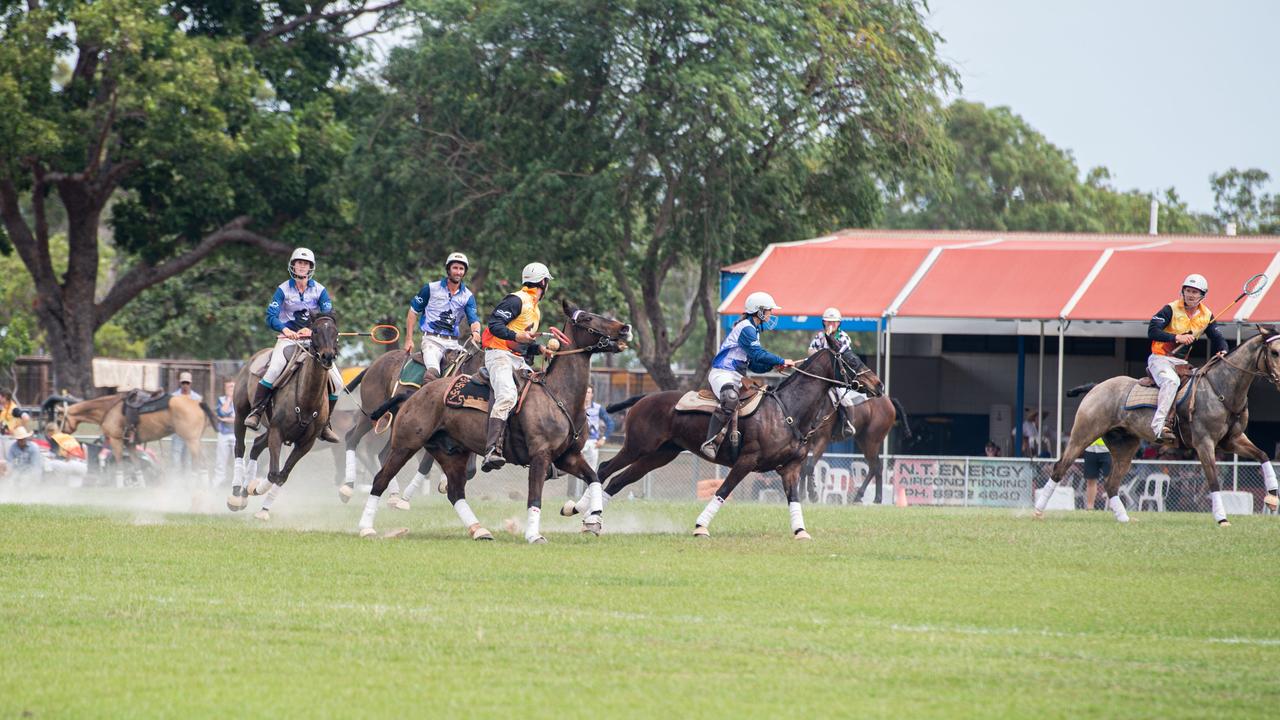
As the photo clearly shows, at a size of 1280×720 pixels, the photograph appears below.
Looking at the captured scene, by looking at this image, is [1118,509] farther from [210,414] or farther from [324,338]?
[210,414]

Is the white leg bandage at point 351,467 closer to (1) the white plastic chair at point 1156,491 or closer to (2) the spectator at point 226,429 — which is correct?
(2) the spectator at point 226,429

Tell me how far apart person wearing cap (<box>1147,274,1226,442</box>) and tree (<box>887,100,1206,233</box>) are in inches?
2055

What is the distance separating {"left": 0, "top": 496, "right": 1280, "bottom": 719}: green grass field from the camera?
8.02 metres

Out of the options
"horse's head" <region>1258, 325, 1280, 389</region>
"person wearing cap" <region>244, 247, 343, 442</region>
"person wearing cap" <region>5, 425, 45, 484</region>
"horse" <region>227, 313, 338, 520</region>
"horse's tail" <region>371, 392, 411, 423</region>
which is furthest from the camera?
"person wearing cap" <region>5, 425, 45, 484</region>

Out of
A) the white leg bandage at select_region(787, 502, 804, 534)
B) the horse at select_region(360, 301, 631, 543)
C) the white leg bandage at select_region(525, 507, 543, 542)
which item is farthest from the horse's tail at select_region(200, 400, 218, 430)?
the white leg bandage at select_region(787, 502, 804, 534)

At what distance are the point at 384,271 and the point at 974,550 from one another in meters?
31.5

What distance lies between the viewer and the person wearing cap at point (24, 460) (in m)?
28.9

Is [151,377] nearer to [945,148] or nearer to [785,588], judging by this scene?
[945,148]

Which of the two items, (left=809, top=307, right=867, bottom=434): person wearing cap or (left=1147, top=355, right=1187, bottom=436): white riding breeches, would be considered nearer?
(left=809, top=307, right=867, bottom=434): person wearing cap

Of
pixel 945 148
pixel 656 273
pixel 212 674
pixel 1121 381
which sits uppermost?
pixel 945 148

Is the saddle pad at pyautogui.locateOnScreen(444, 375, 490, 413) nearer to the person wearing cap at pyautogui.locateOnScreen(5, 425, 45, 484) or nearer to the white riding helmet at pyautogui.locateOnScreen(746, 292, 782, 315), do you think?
the white riding helmet at pyautogui.locateOnScreen(746, 292, 782, 315)

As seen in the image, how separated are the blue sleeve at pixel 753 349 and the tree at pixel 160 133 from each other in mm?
24811

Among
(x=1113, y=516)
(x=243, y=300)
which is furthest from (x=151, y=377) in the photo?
(x=1113, y=516)

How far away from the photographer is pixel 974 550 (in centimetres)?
1616
